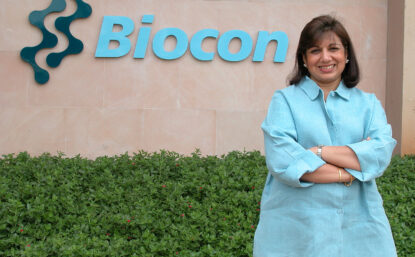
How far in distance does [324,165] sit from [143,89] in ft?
15.5

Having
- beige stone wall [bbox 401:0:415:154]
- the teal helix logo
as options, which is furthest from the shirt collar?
the teal helix logo

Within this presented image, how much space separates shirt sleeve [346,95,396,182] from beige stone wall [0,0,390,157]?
4.36 meters

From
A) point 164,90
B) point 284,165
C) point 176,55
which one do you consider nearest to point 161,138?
point 164,90

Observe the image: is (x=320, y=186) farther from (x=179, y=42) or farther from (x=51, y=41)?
(x=51, y=41)

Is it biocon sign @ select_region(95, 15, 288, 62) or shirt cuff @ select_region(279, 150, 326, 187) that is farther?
biocon sign @ select_region(95, 15, 288, 62)

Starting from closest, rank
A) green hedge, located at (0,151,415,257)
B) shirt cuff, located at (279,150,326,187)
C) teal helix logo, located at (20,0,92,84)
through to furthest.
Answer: shirt cuff, located at (279,150,326,187), green hedge, located at (0,151,415,257), teal helix logo, located at (20,0,92,84)

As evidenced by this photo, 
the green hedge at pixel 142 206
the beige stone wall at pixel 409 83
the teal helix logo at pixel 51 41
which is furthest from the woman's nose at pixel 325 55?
the teal helix logo at pixel 51 41

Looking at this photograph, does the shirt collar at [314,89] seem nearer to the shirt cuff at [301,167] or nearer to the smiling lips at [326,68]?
the smiling lips at [326,68]

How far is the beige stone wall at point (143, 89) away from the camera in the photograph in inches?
246

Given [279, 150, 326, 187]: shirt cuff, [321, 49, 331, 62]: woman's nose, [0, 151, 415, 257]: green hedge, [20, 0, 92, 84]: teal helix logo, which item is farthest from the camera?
[20, 0, 92, 84]: teal helix logo

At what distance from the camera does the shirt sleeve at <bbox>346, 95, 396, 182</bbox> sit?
76.7 inches

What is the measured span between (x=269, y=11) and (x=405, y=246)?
3975 millimetres

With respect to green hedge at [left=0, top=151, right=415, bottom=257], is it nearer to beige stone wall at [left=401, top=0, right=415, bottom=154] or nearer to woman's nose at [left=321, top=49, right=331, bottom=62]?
beige stone wall at [left=401, top=0, right=415, bottom=154]

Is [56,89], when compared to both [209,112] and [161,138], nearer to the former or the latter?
[161,138]
